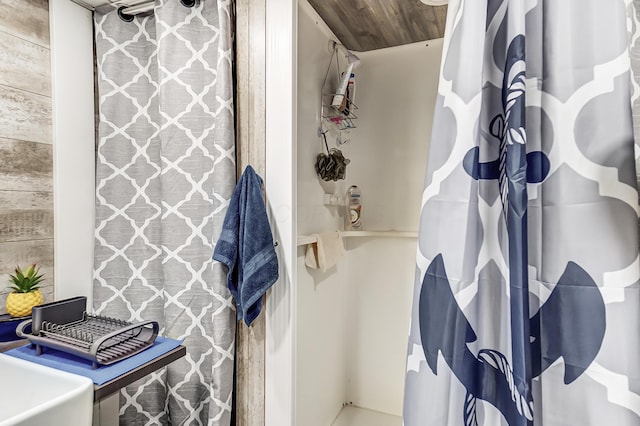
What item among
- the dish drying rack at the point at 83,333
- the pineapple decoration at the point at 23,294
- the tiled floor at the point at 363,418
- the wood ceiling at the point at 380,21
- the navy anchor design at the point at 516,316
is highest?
the wood ceiling at the point at 380,21

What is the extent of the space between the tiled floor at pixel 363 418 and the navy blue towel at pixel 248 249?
117 centimetres

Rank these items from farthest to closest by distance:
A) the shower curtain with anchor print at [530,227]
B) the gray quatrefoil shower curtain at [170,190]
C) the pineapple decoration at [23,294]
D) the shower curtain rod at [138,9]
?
the shower curtain rod at [138,9], the gray quatrefoil shower curtain at [170,190], the pineapple decoration at [23,294], the shower curtain with anchor print at [530,227]

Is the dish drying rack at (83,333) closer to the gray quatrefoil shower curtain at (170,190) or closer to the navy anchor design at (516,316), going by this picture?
the gray quatrefoil shower curtain at (170,190)

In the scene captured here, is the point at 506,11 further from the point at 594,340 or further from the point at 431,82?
the point at 431,82

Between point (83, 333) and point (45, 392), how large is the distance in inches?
8.2

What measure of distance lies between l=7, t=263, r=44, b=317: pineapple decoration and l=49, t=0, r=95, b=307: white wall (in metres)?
0.16

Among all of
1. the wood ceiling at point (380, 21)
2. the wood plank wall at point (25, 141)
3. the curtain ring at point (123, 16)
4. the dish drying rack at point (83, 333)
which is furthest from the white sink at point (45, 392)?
the wood ceiling at point (380, 21)

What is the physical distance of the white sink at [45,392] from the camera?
2.64 ft

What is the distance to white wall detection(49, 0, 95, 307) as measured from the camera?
1.45 metres

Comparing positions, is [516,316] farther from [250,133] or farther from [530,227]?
[250,133]

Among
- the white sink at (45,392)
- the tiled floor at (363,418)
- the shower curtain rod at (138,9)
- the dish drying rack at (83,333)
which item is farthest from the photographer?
the tiled floor at (363,418)

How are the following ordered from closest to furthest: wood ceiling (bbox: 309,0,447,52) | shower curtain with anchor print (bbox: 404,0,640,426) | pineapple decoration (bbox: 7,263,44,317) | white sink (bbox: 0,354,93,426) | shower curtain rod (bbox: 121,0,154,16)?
shower curtain with anchor print (bbox: 404,0,640,426), white sink (bbox: 0,354,93,426), pineapple decoration (bbox: 7,263,44,317), shower curtain rod (bbox: 121,0,154,16), wood ceiling (bbox: 309,0,447,52)

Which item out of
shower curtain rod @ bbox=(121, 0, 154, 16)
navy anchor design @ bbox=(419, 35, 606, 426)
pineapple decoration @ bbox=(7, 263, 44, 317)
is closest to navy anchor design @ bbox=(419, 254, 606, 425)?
navy anchor design @ bbox=(419, 35, 606, 426)

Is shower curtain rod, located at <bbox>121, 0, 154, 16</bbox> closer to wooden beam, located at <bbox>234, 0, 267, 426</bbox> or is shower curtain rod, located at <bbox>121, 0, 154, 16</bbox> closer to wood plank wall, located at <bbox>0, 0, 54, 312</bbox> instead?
wood plank wall, located at <bbox>0, 0, 54, 312</bbox>
